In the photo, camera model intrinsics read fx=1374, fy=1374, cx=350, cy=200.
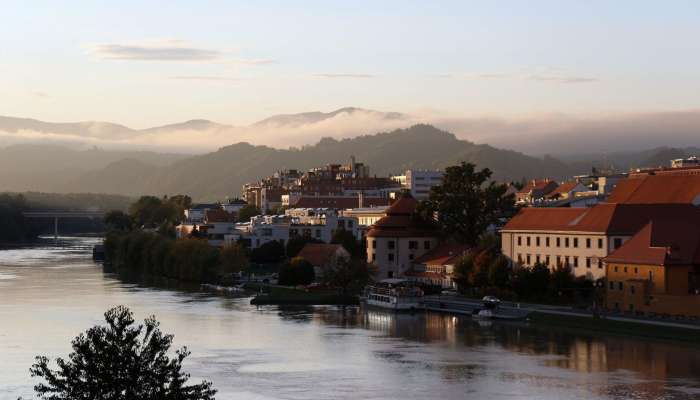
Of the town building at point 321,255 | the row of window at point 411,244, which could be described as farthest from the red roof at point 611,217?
the row of window at point 411,244

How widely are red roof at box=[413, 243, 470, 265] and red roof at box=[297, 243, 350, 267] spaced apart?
569 centimetres

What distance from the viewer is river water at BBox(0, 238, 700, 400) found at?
4459 cm

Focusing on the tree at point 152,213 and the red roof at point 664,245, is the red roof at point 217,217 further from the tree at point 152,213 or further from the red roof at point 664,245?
Answer: the red roof at point 664,245

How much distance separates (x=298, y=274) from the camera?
92.6 meters

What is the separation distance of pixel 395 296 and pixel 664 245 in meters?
17.6

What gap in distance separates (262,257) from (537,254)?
4005 cm

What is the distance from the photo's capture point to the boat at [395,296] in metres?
77.4

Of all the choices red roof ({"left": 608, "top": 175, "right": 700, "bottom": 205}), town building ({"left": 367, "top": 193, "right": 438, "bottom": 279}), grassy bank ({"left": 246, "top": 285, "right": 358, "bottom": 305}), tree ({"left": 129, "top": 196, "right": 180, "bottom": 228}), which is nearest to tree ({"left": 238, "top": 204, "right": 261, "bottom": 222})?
tree ({"left": 129, "top": 196, "right": 180, "bottom": 228})

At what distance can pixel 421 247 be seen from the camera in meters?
98.4

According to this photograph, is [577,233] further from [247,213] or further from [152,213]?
[152,213]

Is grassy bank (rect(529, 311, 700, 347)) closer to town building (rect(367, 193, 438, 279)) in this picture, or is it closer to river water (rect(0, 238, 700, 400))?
river water (rect(0, 238, 700, 400))

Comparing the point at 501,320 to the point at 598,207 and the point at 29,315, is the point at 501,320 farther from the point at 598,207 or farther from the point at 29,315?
the point at 29,315

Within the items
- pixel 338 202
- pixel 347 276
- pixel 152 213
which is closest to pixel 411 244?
pixel 347 276

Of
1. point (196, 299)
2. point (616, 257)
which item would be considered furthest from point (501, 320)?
point (196, 299)
